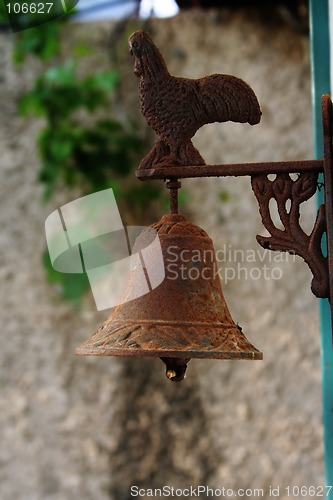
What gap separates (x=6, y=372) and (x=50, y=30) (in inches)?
40.1

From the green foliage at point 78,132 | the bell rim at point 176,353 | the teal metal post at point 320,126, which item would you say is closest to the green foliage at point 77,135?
Answer: the green foliage at point 78,132

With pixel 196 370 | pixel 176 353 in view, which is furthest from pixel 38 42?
pixel 176 353

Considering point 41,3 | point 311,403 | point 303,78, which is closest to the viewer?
point 41,3

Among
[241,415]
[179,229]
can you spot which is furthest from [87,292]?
[179,229]

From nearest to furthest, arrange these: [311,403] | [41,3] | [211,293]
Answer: [211,293] → [41,3] → [311,403]

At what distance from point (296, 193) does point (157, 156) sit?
0.66 ft

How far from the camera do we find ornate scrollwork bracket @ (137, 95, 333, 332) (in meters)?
1.12

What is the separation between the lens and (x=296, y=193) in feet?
3.75

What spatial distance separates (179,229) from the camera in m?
1.18

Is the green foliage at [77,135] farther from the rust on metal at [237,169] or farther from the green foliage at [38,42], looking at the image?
the rust on metal at [237,169]

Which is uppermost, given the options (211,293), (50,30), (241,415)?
(50,30)

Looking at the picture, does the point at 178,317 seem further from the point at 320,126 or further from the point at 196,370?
the point at 196,370


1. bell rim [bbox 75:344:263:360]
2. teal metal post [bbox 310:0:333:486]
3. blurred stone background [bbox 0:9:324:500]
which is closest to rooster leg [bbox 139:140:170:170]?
bell rim [bbox 75:344:263:360]

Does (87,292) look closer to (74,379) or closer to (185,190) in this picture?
(74,379)
